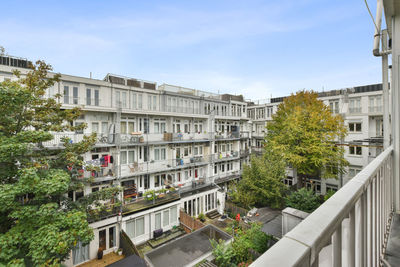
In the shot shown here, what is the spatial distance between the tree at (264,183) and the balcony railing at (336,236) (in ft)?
48.6

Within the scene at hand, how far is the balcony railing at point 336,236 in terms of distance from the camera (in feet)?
1.84

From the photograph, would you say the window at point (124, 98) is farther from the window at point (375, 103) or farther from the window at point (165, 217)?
the window at point (375, 103)

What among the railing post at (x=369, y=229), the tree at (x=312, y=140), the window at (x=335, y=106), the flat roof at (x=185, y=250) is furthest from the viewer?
the window at (x=335, y=106)

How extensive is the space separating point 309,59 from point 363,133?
1123 cm

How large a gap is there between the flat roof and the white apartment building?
170 inches

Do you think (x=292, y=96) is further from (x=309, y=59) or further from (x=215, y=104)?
(x=215, y=104)

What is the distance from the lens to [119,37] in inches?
607

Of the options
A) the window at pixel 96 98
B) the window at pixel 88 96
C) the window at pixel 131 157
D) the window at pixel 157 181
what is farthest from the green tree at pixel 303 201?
the window at pixel 88 96

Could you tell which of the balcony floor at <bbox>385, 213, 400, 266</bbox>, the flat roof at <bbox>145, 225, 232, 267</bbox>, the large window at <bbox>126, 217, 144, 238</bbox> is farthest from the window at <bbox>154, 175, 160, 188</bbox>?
the balcony floor at <bbox>385, 213, 400, 266</bbox>

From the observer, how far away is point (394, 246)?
2307mm

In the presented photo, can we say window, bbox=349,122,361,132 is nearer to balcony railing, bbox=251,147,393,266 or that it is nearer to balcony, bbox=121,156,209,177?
balcony, bbox=121,156,209,177

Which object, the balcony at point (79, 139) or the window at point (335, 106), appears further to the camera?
the window at point (335, 106)

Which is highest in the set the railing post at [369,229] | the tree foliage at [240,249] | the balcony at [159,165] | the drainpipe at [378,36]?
the drainpipe at [378,36]

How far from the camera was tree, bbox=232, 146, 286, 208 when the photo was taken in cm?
1583
